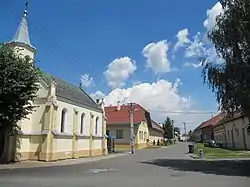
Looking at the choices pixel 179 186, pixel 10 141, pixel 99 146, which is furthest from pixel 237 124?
pixel 179 186

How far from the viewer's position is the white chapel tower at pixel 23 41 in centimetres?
3052

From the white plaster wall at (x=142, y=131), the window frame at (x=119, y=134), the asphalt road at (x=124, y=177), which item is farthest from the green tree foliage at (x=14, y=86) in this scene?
the white plaster wall at (x=142, y=131)

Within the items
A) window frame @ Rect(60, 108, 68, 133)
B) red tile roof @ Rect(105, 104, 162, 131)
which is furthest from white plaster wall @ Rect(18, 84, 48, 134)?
red tile roof @ Rect(105, 104, 162, 131)

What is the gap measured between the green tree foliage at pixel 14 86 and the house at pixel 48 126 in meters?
3.96

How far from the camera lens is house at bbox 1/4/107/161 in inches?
1126

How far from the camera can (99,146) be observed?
4131cm

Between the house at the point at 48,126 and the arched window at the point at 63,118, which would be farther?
the arched window at the point at 63,118

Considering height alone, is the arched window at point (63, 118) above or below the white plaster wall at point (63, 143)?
above

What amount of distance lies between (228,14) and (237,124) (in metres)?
35.1

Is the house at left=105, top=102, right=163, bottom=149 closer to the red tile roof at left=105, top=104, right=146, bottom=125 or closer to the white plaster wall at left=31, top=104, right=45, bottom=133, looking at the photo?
the red tile roof at left=105, top=104, right=146, bottom=125

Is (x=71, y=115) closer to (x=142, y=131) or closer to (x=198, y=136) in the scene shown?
(x=142, y=131)

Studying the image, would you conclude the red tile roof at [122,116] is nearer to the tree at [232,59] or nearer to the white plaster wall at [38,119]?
the white plaster wall at [38,119]

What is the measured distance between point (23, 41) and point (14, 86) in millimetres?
9229

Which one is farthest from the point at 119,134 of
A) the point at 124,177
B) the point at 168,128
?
the point at 168,128
